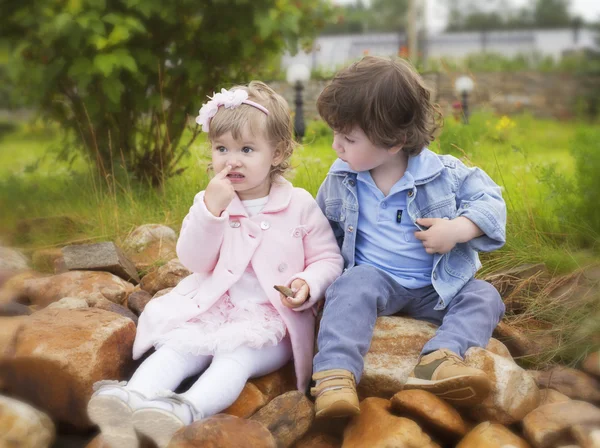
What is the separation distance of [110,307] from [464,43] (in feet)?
70.1

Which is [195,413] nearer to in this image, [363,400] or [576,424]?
[363,400]

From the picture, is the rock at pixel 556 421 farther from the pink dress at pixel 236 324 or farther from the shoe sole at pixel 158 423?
the shoe sole at pixel 158 423

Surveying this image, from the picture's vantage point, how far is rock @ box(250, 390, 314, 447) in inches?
79.7

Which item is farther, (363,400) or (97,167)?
(97,167)

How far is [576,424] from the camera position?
1961 millimetres

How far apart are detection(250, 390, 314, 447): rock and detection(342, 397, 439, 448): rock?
0.43 feet

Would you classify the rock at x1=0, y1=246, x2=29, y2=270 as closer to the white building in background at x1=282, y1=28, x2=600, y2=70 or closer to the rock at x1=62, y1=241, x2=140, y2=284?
the rock at x1=62, y1=241, x2=140, y2=284

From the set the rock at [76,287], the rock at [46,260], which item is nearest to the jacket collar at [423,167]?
the rock at [76,287]

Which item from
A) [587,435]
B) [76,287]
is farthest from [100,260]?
[587,435]

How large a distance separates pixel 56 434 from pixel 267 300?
0.79 metres

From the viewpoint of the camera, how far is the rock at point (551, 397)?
219 centimetres

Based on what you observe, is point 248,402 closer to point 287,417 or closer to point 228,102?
point 287,417

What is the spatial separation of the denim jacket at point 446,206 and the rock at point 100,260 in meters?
1.19

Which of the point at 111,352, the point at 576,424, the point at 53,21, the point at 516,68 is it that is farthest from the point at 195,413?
the point at 516,68
